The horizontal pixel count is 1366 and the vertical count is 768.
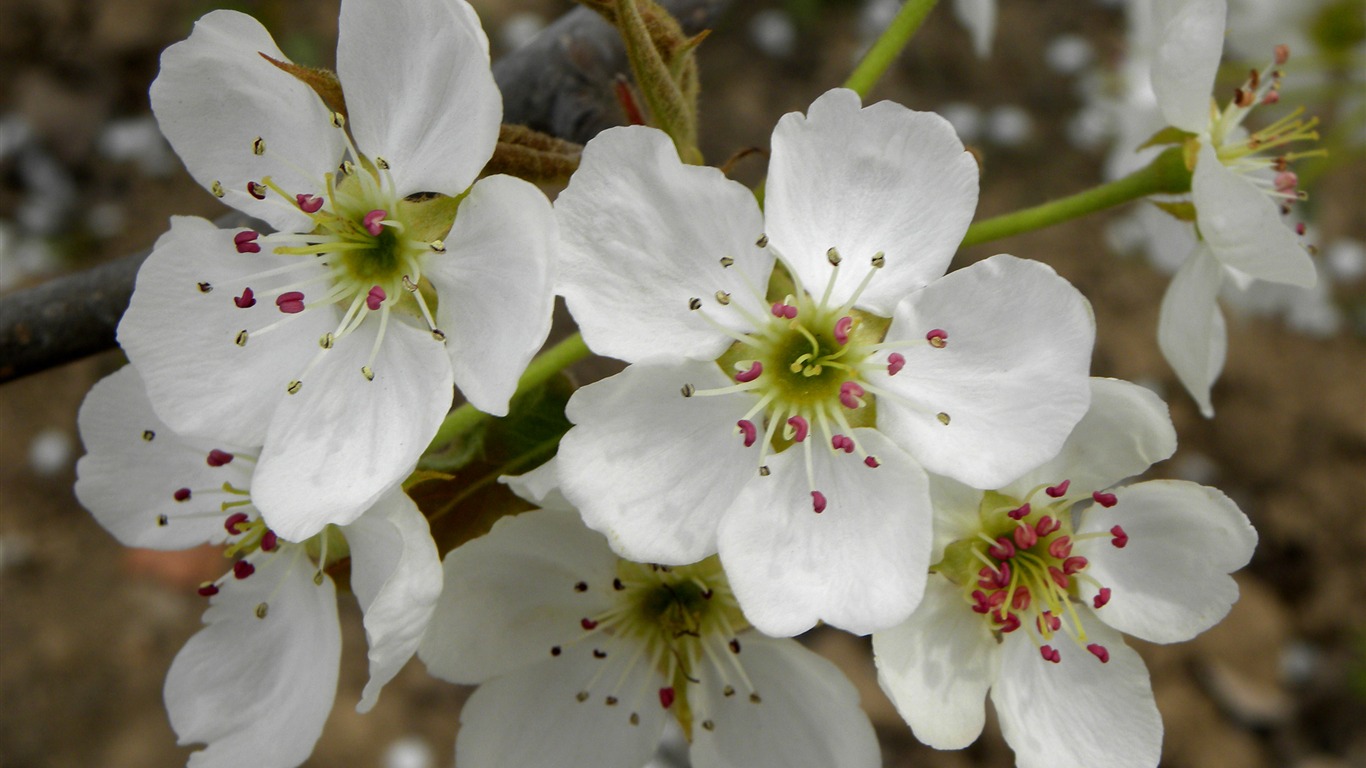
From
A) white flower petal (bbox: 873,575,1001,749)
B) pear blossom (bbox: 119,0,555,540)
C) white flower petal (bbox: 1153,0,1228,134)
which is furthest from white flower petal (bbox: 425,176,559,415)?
white flower petal (bbox: 1153,0,1228,134)

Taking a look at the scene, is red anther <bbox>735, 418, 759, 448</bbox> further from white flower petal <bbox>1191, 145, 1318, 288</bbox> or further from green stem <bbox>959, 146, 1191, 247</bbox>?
white flower petal <bbox>1191, 145, 1318, 288</bbox>

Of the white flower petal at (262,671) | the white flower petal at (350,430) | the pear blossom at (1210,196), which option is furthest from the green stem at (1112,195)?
the white flower petal at (262,671)

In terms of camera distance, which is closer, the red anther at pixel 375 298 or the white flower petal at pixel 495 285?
the white flower petal at pixel 495 285

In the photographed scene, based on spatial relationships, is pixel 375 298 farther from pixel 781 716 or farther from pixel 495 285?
pixel 781 716

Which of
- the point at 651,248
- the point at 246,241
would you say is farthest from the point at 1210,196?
the point at 246,241

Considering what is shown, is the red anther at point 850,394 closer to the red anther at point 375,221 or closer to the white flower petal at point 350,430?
the white flower petal at point 350,430
